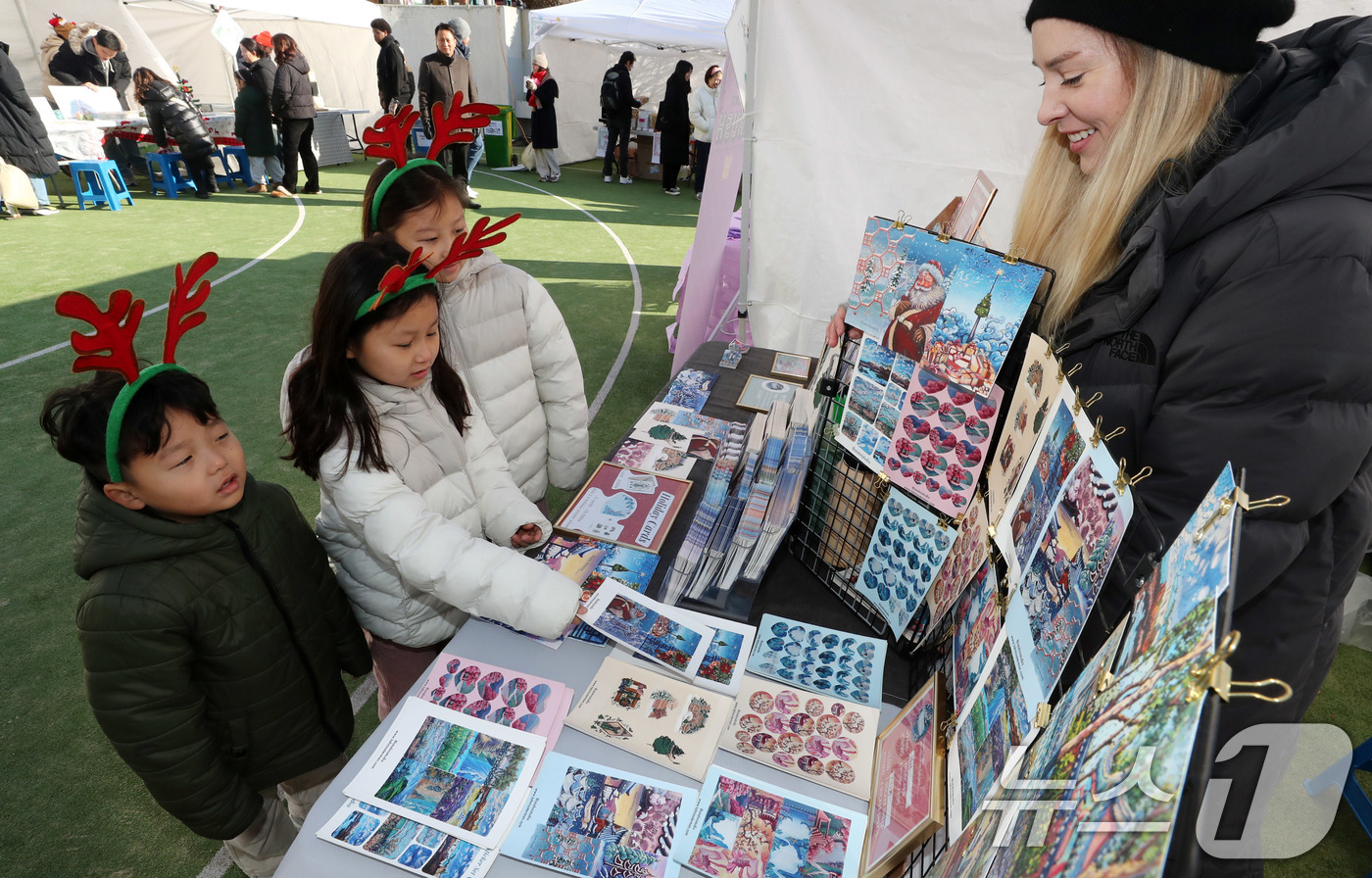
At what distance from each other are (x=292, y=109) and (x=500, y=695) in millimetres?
9568

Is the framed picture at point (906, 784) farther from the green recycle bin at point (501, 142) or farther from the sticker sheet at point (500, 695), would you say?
the green recycle bin at point (501, 142)

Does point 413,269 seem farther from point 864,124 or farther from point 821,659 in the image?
point 864,124

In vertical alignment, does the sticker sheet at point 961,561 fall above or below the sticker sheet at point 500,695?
above

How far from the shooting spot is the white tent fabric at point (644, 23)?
28.9 ft

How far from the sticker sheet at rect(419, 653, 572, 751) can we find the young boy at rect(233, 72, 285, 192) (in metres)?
9.50

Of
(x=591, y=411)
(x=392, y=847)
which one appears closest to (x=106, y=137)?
(x=591, y=411)

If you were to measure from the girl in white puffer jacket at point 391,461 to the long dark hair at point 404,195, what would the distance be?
253 millimetres

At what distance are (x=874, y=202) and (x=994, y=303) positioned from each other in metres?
2.27

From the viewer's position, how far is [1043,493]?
0.83 meters

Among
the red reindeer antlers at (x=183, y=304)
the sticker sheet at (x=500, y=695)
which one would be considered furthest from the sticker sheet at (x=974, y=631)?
the red reindeer antlers at (x=183, y=304)

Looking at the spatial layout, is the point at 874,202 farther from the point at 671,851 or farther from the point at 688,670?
the point at 671,851

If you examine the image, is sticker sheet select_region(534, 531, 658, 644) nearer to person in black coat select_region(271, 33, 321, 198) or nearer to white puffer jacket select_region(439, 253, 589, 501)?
white puffer jacket select_region(439, 253, 589, 501)

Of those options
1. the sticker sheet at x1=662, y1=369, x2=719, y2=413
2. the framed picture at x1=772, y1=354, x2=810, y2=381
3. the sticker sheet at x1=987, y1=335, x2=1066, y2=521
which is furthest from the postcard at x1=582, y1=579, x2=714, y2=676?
the framed picture at x1=772, y1=354, x2=810, y2=381

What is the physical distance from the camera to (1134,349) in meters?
0.93
